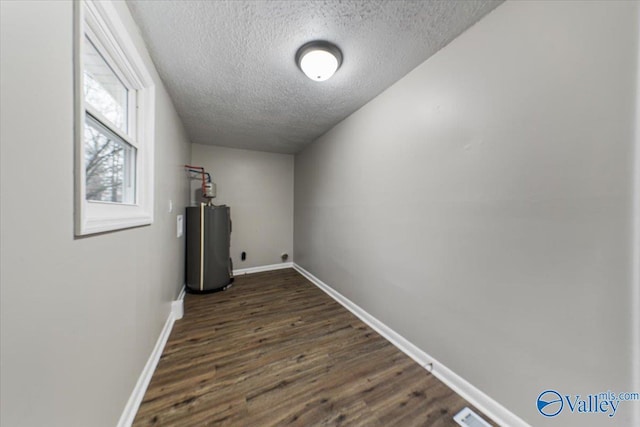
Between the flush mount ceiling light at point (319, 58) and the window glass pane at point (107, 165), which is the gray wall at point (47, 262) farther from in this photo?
the flush mount ceiling light at point (319, 58)

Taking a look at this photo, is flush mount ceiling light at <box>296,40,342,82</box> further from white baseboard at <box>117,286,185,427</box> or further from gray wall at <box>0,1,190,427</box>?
white baseboard at <box>117,286,185,427</box>

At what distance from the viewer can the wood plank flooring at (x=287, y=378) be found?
116cm

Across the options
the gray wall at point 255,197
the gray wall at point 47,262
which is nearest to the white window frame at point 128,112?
the gray wall at point 47,262

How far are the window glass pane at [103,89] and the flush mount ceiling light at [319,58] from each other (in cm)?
113

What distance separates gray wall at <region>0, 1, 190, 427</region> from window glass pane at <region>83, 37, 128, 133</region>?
1.11 ft

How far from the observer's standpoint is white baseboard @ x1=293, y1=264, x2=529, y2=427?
1.12 metres

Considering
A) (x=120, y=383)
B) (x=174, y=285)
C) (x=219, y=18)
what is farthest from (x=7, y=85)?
(x=174, y=285)

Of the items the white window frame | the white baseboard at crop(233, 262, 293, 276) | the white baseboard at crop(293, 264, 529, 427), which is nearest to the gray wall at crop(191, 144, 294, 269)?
the white baseboard at crop(233, 262, 293, 276)

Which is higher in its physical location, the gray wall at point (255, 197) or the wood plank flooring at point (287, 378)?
the gray wall at point (255, 197)

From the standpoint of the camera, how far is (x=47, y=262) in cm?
62

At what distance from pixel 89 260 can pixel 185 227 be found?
2221 millimetres

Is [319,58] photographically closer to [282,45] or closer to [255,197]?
[282,45]

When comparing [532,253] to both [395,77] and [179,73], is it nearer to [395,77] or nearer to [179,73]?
[395,77]

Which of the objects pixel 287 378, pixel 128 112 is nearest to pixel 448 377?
pixel 287 378
